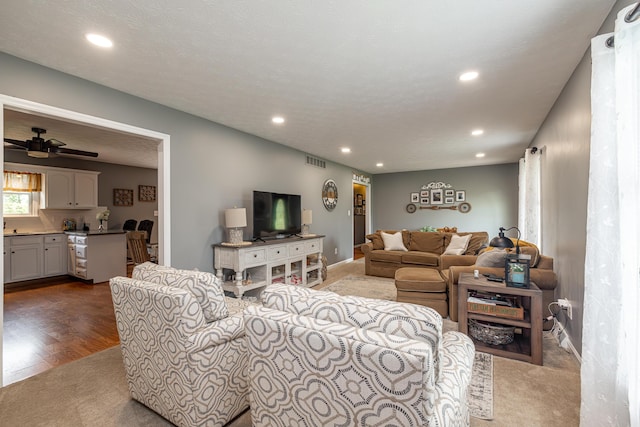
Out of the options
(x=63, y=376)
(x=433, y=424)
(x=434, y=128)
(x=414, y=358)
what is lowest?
(x=63, y=376)

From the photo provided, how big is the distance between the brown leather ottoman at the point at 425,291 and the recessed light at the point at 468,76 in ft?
7.16

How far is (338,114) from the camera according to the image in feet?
11.2

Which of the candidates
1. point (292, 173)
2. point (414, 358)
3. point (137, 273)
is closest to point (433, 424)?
point (414, 358)

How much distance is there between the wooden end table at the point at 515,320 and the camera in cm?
235

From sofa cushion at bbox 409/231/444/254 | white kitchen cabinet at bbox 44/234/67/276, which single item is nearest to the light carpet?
sofa cushion at bbox 409/231/444/254

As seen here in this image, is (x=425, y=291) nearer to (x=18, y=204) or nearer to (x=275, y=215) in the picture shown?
(x=275, y=215)

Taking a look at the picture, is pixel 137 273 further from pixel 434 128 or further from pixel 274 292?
pixel 434 128

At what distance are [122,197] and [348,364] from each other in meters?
7.94

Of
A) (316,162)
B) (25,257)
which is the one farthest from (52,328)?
(316,162)

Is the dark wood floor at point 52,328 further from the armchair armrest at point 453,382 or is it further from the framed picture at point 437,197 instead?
the framed picture at point 437,197

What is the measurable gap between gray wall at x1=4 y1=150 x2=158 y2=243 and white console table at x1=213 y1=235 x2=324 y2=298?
16.0 feet

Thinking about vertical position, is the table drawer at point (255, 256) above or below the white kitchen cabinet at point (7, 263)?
above

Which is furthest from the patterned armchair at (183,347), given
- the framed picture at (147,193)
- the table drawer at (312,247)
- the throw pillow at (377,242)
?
the framed picture at (147,193)

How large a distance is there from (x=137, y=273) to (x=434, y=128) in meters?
3.85
